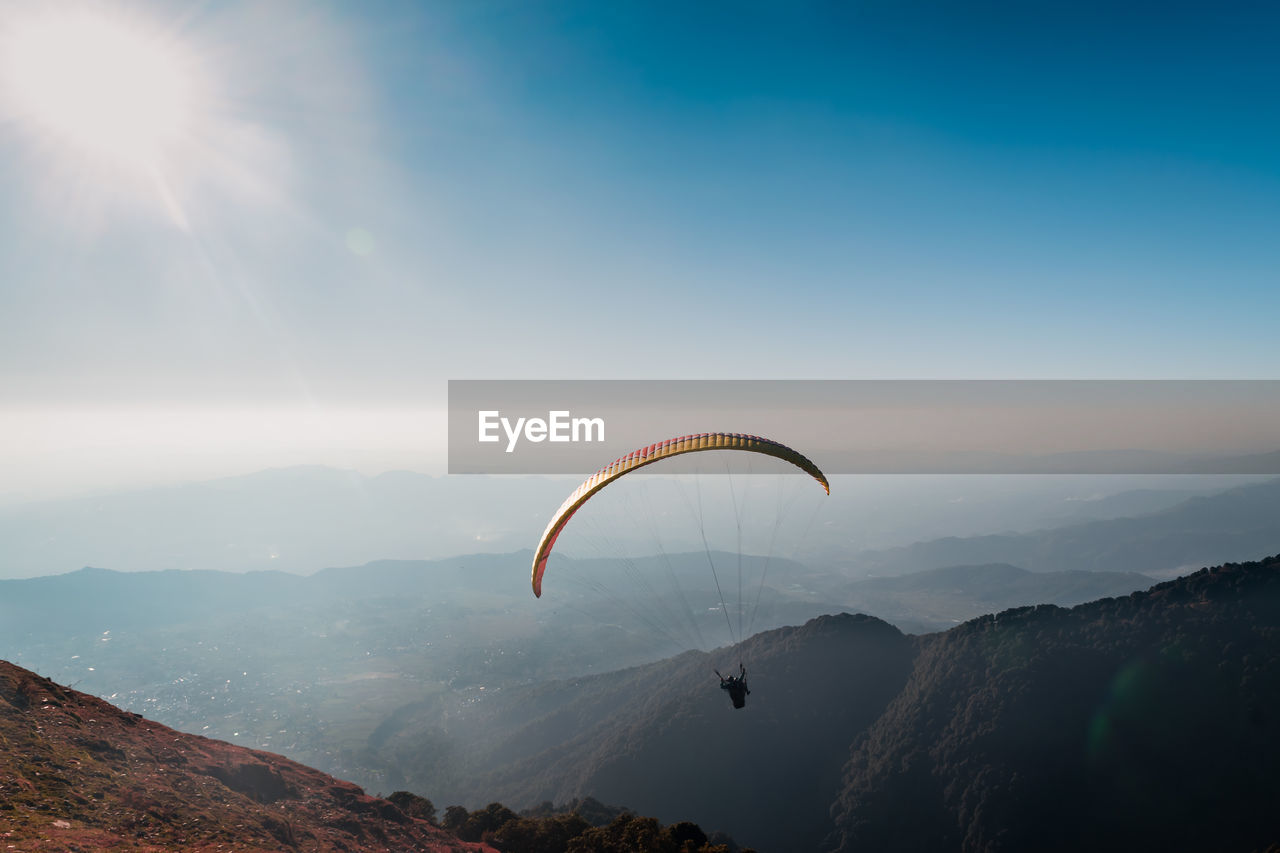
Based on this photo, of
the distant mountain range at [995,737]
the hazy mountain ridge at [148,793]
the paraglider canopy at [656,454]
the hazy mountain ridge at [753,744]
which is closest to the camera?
the hazy mountain ridge at [148,793]

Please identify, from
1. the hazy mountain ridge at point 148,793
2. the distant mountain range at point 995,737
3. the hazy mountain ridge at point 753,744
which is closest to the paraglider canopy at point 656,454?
the hazy mountain ridge at point 148,793

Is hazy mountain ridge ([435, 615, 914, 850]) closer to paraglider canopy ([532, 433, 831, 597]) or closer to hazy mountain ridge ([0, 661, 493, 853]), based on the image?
hazy mountain ridge ([0, 661, 493, 853])

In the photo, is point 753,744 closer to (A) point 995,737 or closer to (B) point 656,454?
(A) point 995,737

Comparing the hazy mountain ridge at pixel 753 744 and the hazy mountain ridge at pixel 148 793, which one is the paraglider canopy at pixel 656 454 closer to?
the hazy mountain ridge at pixel 148 793

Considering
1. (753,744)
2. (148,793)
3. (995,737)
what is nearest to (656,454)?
(148,793)

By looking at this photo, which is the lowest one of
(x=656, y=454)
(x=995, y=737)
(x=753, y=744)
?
(x=753, y=744)

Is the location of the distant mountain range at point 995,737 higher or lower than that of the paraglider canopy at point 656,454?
lower
